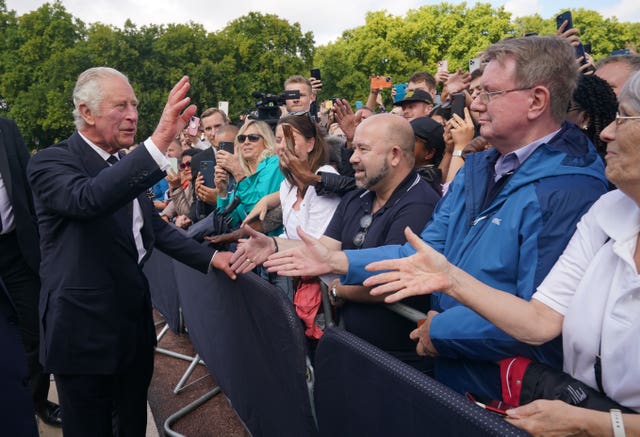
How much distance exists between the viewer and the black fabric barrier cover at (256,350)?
75.2 inches

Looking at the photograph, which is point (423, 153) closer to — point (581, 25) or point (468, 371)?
point (468, 371)

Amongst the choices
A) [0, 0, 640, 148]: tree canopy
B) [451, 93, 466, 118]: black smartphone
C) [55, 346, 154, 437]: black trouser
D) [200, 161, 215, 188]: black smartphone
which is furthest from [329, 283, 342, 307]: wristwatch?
[0, 0, 640, 148]: tree canopy

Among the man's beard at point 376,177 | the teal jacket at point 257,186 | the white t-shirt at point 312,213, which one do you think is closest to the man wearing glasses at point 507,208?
the man's beard at point 376,177

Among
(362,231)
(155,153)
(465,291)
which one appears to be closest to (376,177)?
(362,231)

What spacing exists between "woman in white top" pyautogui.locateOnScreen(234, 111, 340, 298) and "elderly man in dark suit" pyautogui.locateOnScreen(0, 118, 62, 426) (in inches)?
63.2

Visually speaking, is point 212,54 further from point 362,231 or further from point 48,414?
point 362,231

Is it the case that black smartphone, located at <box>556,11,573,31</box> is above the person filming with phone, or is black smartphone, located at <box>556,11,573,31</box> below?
above

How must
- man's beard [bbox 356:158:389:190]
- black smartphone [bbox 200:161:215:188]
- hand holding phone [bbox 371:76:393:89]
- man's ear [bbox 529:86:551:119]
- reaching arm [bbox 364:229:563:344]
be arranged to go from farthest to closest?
hand holding phone [bbox 371:76:393:89]
black smartphone [bbox 200:161:215:188]
man's beard [bbox 356:158:389:190]
man's ear [bbox 529:86:551:119]
reaching arm [bbox 364:229:563:344]

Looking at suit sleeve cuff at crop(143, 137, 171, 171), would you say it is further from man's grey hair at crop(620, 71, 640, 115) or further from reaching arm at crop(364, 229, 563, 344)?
man's grey hair at crop(620, 71, 640, 115)

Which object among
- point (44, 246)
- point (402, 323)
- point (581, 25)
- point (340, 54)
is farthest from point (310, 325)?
point (581, 25)

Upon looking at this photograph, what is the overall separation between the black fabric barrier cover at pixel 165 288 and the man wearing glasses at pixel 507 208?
9.71ft

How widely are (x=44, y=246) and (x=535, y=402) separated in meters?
2.41

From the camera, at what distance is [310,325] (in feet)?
9.24

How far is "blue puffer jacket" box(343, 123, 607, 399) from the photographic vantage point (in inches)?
68.8
